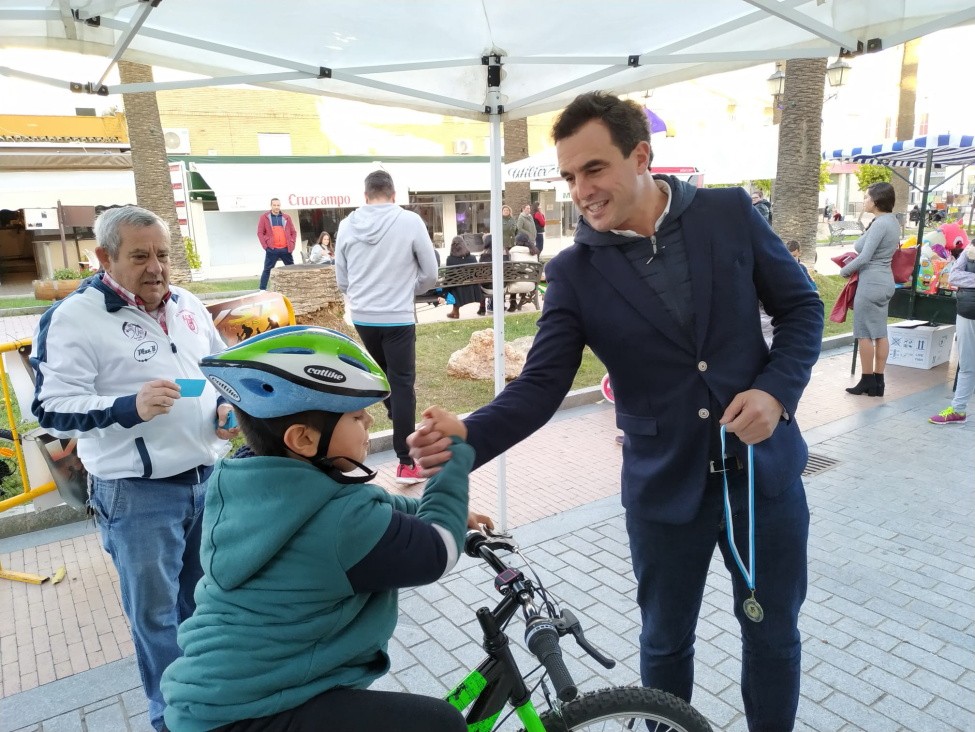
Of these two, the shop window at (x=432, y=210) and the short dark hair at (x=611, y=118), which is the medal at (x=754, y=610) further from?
the shop window at (x=432, y=210)

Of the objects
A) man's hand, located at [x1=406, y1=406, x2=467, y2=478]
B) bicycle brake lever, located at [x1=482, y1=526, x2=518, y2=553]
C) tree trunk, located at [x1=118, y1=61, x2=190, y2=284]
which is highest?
tree trunk, located at [x1=118, y1=61, x2=190, y2=284]

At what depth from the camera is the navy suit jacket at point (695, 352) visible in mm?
1969

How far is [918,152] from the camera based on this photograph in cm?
893

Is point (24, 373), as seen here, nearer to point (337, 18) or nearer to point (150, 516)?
point (150, 516)

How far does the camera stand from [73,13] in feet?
9.30

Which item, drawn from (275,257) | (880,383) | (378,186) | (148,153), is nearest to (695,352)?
(378,186)

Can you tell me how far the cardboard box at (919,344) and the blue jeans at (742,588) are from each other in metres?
7.68

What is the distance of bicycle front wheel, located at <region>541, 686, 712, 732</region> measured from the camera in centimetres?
187

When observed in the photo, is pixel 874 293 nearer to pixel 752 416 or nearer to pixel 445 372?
pixel 445 372

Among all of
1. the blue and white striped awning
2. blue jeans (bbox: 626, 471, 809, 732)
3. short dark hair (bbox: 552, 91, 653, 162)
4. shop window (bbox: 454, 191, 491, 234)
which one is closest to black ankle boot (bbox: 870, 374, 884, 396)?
the blue and white striped awning

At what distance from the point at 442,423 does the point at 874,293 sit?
23.1 ft

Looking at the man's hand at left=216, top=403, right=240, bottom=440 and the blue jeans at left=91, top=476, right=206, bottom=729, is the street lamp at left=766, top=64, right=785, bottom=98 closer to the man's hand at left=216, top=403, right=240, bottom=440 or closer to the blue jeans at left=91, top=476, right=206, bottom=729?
the man's hand at left=216, top=403, right=240, bottom=440

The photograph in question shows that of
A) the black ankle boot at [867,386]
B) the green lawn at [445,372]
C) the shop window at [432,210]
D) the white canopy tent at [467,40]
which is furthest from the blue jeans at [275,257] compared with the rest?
the shop window at [432,210]

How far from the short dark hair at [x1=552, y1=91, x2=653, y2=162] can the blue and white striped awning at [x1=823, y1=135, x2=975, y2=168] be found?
8343 mm
